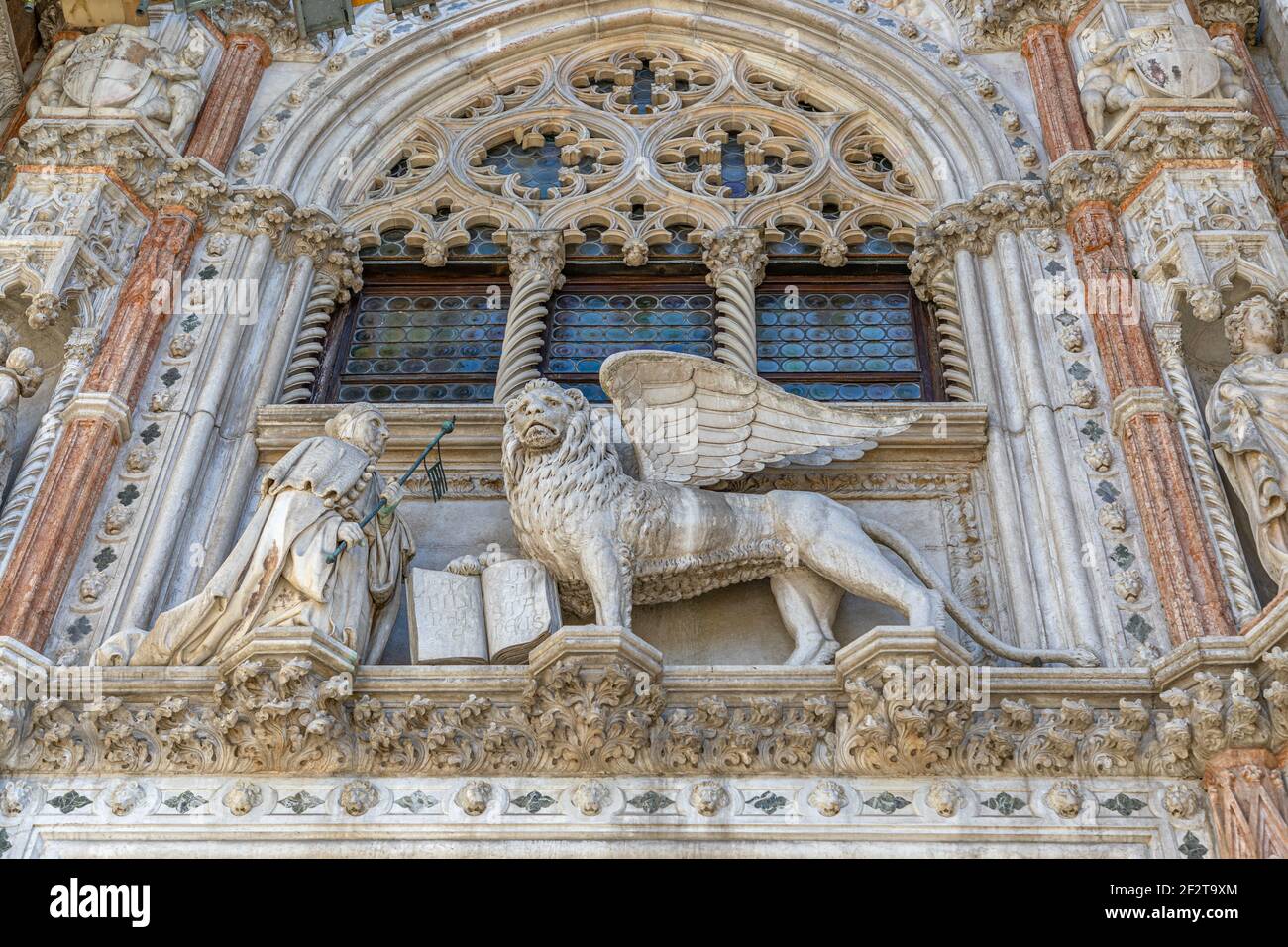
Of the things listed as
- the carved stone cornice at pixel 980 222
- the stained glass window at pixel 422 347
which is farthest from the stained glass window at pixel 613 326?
the carved stone cornice at pixel 980 222

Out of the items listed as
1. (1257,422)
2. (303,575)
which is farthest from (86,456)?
(1257,422)

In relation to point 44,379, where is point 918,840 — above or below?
below

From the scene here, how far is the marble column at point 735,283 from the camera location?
12.1 m

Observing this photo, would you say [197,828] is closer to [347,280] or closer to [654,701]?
[654,701]

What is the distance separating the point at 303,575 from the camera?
918 cm

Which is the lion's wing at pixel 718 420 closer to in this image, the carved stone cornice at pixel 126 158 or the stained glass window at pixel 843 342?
the stained glass window at pixel 843 342

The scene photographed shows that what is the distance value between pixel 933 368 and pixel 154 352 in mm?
5757

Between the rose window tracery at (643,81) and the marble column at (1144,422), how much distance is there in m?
3.49

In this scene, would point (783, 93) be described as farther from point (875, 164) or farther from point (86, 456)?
point (86, 456)

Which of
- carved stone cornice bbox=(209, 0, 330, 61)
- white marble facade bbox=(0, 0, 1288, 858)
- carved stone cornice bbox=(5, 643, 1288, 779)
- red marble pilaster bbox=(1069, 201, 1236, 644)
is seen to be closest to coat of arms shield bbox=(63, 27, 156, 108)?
white marble facade bbox=(0, 0, 1288, 858)

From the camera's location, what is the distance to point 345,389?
12.3 meters

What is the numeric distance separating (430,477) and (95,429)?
7.27ft
